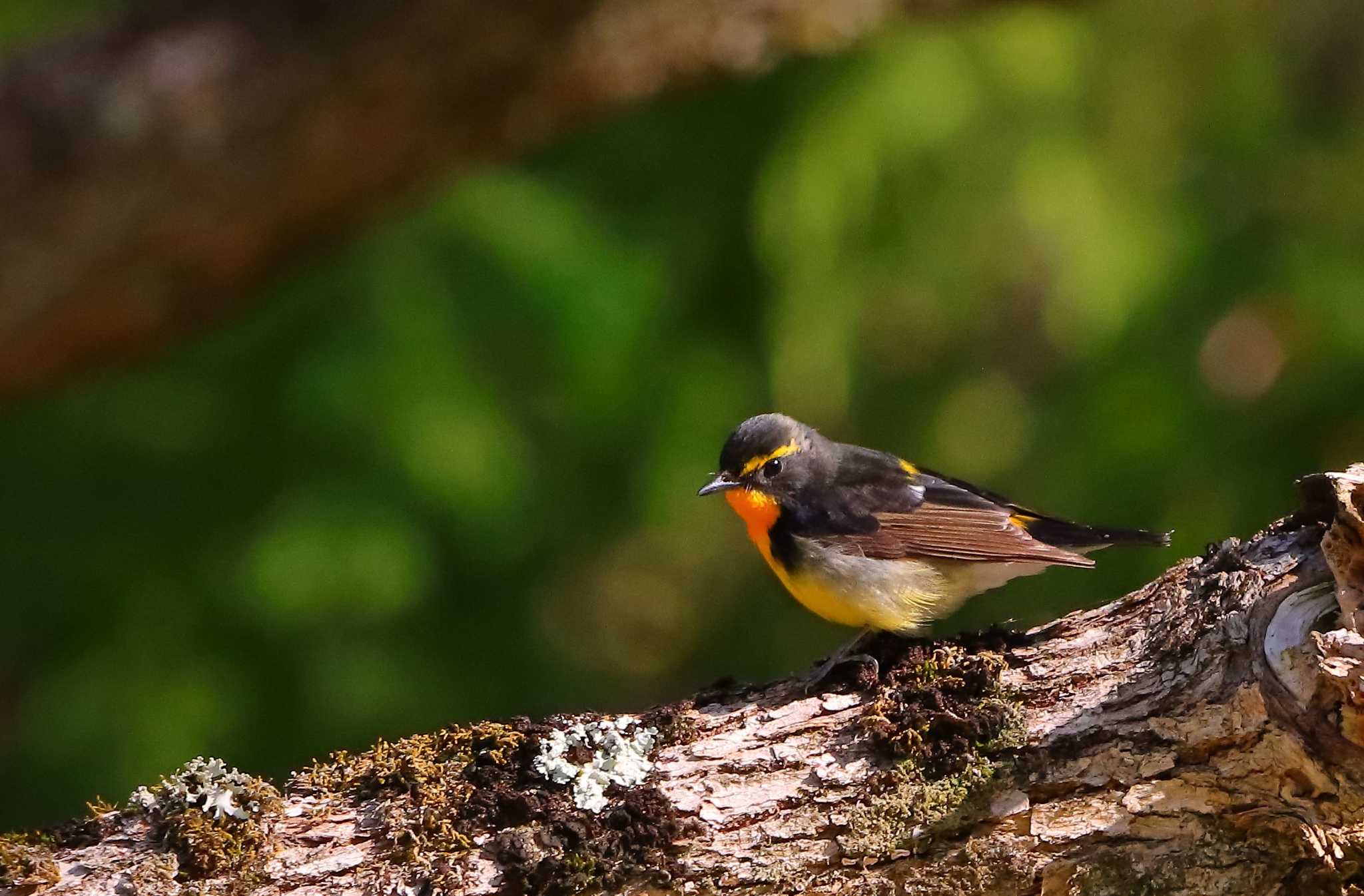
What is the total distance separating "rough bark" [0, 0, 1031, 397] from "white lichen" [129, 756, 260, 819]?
4020 mm

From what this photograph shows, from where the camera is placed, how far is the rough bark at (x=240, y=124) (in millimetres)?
6469

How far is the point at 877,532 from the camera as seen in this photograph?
460cm

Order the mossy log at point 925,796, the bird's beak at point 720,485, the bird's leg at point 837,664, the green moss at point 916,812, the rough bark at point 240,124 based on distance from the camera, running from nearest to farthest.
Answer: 1. the mossy log at point 925,796
2. the green moss at point 916,812
3. the bird's leg at point 837,664
4. the bird's beak at point 720,485
5. the rough bark at point 240,124

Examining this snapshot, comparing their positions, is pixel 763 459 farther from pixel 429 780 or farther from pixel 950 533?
pixel 429 780

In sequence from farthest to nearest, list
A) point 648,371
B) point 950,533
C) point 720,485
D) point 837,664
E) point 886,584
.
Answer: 1. point 648,371
2. point 720,485
3. point 950,533
4. point 886,584
5. point 837,664

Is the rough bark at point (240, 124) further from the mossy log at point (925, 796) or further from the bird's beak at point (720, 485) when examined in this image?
the mossy log at point (925, 796)

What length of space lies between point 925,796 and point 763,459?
204 cm

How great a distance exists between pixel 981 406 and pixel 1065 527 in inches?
147

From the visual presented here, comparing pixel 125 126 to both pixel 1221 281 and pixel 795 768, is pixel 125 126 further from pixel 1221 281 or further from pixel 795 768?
pixel 1221 281

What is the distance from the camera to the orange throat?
491 centimetres

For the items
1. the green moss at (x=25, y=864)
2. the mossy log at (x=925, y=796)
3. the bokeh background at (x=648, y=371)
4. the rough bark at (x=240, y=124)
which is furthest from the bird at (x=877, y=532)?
the rough bark at (x=240, y=124)

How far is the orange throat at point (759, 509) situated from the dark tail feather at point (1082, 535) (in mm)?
859

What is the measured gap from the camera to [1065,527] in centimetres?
467

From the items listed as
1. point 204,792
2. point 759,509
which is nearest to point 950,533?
point 759,509
